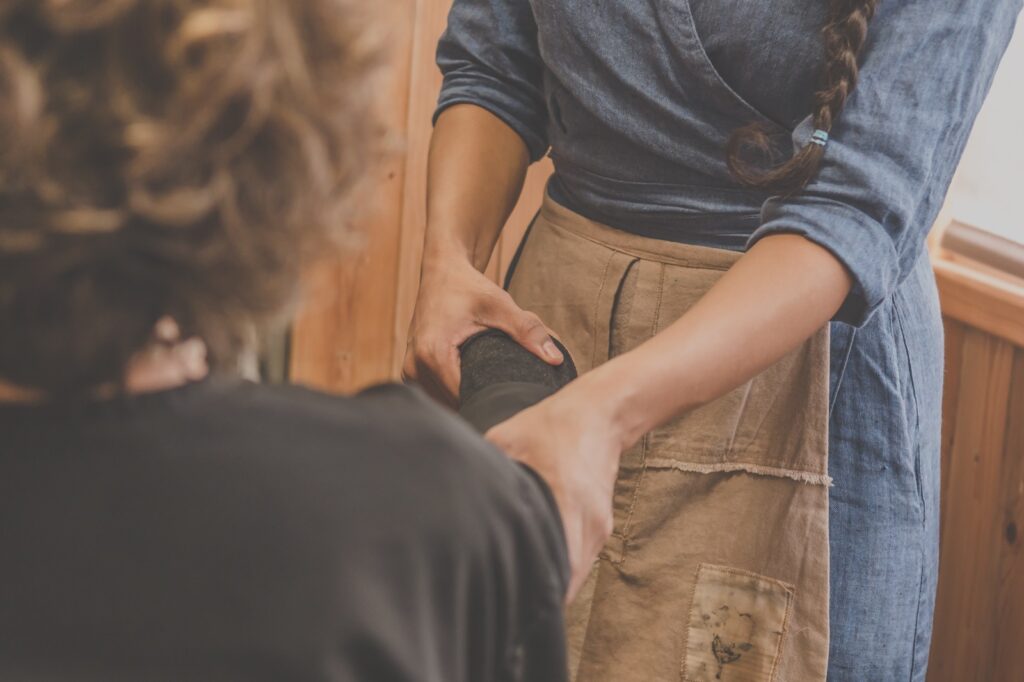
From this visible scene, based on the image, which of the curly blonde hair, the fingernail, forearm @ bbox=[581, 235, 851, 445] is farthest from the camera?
the fingernail

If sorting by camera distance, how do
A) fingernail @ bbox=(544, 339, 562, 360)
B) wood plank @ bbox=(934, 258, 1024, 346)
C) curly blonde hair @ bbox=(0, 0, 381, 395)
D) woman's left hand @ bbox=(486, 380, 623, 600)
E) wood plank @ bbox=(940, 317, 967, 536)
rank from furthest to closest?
wood plank @ bbox=(940, 317, 967, 536) → wood plank @ bbox=(934, 258, 1024, 346) → fingernail @ bbox=(544, 339, 562, 360) → woman's left hand @ bbox=(486, 380, 623, 600) → curly blonde hair @ bbox=(0, 0, 381, 395)

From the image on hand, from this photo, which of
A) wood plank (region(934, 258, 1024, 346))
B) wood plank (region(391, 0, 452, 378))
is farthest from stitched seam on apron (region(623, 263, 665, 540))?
wood plank (region(391, 0, 452, 378))

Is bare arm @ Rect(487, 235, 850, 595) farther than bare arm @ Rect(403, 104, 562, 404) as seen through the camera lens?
No

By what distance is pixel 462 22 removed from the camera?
3.87 feet

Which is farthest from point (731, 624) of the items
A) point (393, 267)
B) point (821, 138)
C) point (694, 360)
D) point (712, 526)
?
point (393, 267)

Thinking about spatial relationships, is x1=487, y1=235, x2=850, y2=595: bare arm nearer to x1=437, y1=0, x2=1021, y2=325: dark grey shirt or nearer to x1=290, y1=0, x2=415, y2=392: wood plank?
x1=437, y1=0, x2=1021, y2=325: dark grey shirt

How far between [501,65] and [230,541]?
726 millimetres

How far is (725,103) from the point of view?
97cm

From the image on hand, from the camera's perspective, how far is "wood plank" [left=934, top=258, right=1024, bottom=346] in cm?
158

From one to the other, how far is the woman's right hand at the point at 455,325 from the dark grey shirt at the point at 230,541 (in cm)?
37

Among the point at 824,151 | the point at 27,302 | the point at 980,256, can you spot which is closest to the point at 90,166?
the point at 27,302

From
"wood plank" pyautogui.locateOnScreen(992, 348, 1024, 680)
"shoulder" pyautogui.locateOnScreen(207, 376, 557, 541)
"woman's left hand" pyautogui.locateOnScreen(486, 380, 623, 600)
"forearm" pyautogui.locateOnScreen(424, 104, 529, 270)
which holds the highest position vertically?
"forearm" pyautogui.locateOnScreen(424, 104, 529, 270)

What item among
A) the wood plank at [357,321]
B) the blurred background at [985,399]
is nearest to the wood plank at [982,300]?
the blurred background at [985,399]

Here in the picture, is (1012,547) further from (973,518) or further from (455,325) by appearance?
(455,325)
